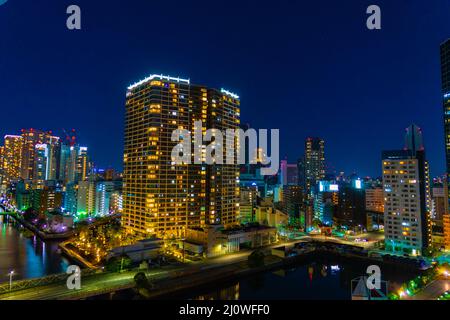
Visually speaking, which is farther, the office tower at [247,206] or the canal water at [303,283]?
the office tower at [247,206]

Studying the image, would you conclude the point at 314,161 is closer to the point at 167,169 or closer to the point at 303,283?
the point at 167,169

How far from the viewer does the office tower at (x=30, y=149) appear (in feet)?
283

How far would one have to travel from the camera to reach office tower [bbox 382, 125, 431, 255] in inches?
1005

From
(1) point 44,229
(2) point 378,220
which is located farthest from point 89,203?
(2) point 378,220

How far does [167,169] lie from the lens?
29.0 meters

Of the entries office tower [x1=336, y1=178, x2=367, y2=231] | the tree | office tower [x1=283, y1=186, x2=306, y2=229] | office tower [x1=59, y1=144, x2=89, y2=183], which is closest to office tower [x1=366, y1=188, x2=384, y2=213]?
office tower [x1=283, y1=186, x2=306, y2=229]

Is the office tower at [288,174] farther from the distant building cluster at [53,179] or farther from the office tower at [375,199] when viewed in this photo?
the distant building cluster at [53,179]

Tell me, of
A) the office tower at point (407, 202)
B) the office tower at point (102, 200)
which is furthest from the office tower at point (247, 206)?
the office tower at point (102, 200)

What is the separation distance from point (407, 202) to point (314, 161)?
5655 cm

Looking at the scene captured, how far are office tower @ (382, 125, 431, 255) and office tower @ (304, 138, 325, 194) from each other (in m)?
51.9

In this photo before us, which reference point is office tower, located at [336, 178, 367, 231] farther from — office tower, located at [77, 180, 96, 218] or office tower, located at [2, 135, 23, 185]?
office tower, located at [2, 135, 23, 185]

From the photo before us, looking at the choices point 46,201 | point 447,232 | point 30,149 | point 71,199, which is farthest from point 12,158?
point 447,232

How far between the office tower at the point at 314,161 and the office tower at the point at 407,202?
170 ft

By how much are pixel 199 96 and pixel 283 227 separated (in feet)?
62.6
